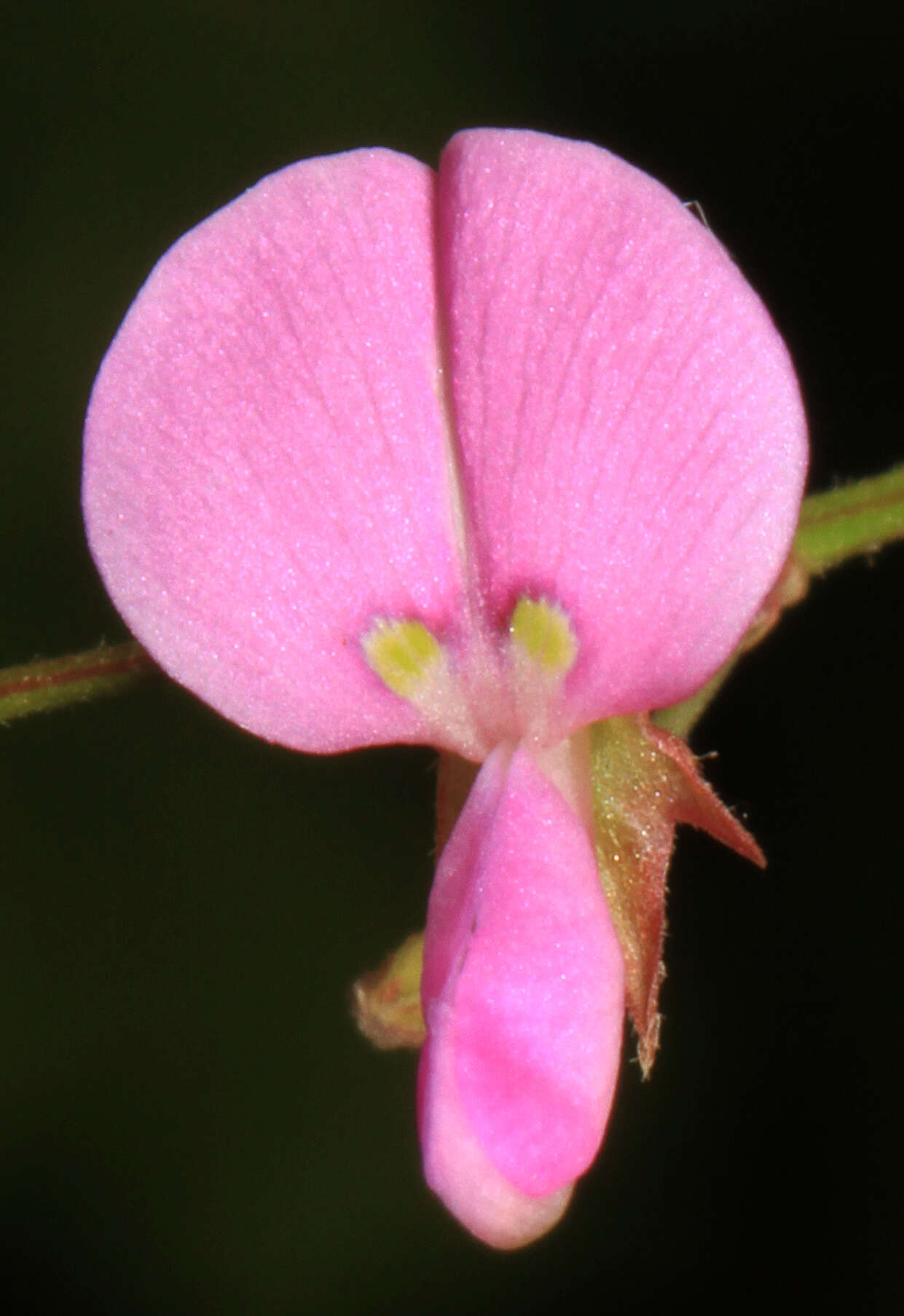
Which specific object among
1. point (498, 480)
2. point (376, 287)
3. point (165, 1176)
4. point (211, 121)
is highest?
point (376, 287)

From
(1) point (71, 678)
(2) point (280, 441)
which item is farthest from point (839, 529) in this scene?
(1) point (71, 678)

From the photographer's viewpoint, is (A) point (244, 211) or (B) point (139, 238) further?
(B) point (139, 238)

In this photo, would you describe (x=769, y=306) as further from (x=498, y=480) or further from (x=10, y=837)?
(x=498, y=480)

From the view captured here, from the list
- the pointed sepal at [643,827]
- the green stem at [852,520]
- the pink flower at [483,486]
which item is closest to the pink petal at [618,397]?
the pink flower at [483,486]

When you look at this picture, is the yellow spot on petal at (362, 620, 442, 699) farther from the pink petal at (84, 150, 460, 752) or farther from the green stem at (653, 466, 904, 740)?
the green stem at (653, 466, 904, 740)

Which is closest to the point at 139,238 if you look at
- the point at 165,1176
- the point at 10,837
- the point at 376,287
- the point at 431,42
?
the point at 431,42

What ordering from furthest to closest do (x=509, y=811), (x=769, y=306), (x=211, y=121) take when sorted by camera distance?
(x=211, y=121) < (x=769, y=306) < (x=509, y=811)

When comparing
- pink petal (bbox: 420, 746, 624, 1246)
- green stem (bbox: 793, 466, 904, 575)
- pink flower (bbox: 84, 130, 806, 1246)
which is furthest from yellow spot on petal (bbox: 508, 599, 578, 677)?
green stem (bbox: 793, 466, 904, 575)

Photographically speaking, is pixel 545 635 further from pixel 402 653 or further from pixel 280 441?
pixel 280 441
